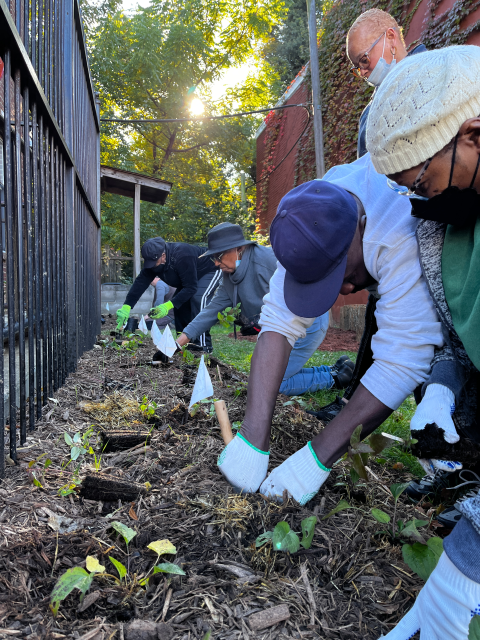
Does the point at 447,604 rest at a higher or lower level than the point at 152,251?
lower

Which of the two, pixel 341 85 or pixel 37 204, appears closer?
pixel 37 204

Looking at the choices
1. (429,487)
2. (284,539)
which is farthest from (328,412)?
(284,539)

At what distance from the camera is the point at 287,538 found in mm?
1242

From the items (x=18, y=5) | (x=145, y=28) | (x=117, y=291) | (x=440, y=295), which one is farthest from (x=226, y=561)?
(x=145, y=28)

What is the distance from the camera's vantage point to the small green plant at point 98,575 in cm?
101

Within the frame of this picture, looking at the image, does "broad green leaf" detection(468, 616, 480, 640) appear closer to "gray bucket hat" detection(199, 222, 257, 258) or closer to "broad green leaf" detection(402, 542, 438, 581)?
"broad green leaf" detection(402, 542, 438, 581)

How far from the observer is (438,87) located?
1.12 m

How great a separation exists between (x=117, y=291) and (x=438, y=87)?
34.6 feet

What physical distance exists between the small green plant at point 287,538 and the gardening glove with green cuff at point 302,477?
0.70ft

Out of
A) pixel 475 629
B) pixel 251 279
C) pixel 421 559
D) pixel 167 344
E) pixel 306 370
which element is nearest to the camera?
pixel 475 629

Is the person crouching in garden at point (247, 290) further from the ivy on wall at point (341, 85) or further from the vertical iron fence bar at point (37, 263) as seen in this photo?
the ivy on wall at point (341, 85)

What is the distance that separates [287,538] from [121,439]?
990 millimetres

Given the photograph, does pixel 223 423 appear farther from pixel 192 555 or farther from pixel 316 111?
pixel 316 111

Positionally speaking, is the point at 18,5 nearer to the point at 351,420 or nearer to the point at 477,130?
the point at 477,130
